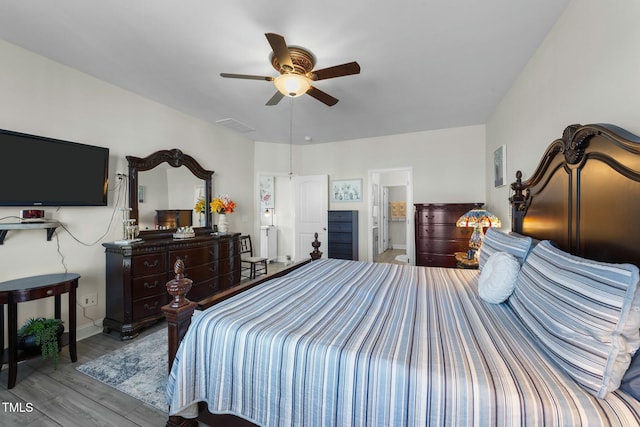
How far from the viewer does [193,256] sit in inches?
124

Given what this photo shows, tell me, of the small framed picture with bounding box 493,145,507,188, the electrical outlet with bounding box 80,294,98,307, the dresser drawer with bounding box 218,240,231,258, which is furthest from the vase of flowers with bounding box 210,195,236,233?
the small framed picture with bounding box 493,145,507,188

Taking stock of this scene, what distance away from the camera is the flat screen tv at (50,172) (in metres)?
2.12

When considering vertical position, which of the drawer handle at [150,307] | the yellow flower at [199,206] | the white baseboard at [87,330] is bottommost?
the white baseboard at [87,330]

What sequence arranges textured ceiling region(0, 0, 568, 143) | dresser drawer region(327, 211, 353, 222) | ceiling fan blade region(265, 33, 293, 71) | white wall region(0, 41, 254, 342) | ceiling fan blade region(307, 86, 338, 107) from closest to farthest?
ceiling fan blade region(265, 33, 293, 71) < textured ceiling region(0, 0, 568, 143) < white wall region(0, 41, 254, 342) < ceiling fan blade region(307, 86, 338, 107) < dresser drawer region(327, 211, 353, 222)

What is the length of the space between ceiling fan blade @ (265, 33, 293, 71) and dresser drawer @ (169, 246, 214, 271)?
234cm

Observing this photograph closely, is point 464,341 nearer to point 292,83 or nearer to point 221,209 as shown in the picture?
point 292,83

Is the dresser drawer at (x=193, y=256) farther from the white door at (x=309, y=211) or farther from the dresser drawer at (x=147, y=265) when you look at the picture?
the white door at (x=309, y=211)

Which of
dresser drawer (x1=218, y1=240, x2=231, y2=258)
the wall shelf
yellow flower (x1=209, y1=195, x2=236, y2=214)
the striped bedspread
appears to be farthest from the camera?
yellow flower (x1=209, y1=195, x2=236, y2=214)

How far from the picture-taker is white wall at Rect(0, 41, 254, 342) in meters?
2.19

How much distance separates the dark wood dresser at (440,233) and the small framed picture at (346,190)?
1381 millimetres

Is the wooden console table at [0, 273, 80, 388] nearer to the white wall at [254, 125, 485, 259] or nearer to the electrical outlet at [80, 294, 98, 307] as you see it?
the electrical outlet at [80, 294, 98, 307]

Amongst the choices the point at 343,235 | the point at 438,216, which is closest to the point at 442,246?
the point at 438,216

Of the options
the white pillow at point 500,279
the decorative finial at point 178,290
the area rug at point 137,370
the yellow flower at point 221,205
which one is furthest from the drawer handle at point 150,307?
the white pillow at point 500,279

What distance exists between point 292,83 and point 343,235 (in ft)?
10.7
